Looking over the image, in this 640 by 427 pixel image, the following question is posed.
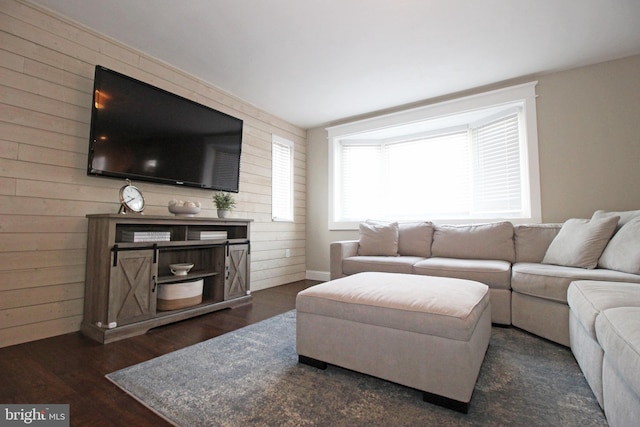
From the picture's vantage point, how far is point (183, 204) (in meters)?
2.60

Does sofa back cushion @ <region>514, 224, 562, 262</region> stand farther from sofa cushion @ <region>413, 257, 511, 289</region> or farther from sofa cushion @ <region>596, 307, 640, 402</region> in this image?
sofa cushion @ <region>596, 307, 640, 402</region>

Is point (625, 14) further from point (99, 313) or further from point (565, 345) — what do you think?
point (99, 313)

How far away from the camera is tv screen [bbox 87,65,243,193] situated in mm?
2158

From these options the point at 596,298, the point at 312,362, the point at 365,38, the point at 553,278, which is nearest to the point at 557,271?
the point at 553,278

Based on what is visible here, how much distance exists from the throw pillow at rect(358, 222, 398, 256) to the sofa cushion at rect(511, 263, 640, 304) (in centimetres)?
129

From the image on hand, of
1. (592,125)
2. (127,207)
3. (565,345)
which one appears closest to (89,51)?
(127,207)

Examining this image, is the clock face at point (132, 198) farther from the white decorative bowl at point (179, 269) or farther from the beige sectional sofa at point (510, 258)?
the beige sectional sofa at point (510, 258)

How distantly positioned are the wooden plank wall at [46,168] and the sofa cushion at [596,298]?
10.3 ft

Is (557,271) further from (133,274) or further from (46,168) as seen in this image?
(46,168)

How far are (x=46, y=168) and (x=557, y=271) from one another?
3.74 meters

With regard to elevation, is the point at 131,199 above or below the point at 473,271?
above

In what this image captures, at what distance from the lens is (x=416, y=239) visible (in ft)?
10.8

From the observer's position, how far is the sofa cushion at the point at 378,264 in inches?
110

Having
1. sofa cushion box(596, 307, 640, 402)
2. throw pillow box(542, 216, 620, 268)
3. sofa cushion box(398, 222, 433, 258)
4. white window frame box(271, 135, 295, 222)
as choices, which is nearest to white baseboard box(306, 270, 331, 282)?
white window frame box(271, 135, 295, 222)
